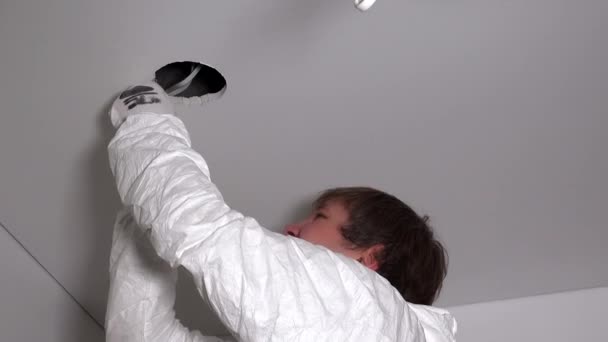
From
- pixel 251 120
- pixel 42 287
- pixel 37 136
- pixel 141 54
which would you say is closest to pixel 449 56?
pixel 251 120

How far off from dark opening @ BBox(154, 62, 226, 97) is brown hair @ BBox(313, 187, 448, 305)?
10.0 inches

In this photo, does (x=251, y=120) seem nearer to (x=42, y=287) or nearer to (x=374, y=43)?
(x=374, y=43)

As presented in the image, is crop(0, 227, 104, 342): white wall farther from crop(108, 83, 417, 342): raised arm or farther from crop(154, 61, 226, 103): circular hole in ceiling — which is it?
crop(108, 83, 417, 342): raised arm

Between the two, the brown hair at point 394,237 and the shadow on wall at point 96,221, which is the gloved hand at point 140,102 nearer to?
the shadow on wall at point 96,221

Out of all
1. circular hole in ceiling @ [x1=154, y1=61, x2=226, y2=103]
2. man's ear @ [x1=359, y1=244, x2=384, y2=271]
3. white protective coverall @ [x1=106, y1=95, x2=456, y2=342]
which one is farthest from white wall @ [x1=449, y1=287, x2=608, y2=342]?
circular hole in ceiling @ [x1=154, y1=61, x2=226, y2=103]

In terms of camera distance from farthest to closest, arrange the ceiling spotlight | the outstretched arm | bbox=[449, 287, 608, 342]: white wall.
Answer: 1. bbox=[449, 287, 608, 342]: white wall
2. the outstretched arm
3. the ceiling spotlight

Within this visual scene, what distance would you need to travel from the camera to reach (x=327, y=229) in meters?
1.17

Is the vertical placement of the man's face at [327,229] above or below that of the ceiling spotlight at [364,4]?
below

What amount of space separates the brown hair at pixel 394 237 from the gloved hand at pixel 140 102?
1.05ft

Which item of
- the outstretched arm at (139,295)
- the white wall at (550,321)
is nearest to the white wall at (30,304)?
the outstretched arm at (139,295)

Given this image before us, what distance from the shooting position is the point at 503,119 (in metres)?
1.26

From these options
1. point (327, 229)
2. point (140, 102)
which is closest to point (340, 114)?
point (327, 229)

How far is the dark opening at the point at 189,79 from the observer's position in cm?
112

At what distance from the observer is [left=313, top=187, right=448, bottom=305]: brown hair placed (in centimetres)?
118
